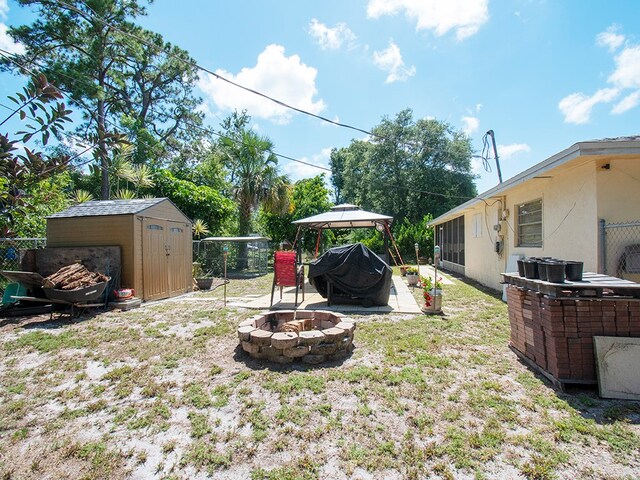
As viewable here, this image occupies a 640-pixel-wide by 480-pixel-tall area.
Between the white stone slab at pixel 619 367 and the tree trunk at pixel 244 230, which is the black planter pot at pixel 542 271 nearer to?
the white stone slab at pixel 619 367

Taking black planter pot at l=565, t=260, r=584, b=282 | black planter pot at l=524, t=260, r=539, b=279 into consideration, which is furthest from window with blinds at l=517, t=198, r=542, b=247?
black planter pot at l=565, t=260, r=584, b=282

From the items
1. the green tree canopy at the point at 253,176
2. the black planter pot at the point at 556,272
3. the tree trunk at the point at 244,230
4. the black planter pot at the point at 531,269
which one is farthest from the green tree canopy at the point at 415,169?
the black planter pot at the point at 556,272

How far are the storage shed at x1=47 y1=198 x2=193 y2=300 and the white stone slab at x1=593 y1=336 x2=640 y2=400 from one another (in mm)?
8000

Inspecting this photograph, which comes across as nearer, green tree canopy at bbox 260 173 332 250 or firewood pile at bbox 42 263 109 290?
firewood pile at bbox 42 263 109 290

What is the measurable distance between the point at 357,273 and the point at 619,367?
156 inches

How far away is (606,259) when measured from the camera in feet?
14.5

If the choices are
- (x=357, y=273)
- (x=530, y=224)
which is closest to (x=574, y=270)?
(x=357, y=273)

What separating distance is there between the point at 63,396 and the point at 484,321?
560 centimetres

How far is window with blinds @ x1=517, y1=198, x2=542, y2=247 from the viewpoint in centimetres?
629

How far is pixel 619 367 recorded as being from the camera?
275 centimetres

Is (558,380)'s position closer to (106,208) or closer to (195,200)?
(106,208)

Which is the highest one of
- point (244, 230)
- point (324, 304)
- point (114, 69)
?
point (114, 69)

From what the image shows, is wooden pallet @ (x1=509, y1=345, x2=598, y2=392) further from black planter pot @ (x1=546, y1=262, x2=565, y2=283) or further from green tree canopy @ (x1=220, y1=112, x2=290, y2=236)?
green tree canopy @ (x1=220, y1=112, x2=290, y2=236)

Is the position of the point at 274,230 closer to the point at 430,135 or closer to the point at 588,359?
the point at 430,135
